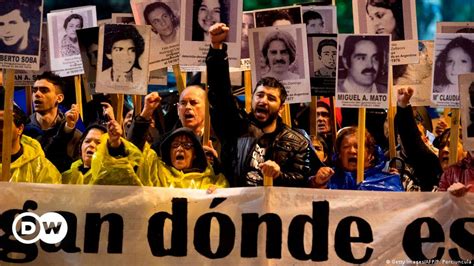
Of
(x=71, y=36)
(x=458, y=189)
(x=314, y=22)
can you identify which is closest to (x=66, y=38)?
(x=71, y=36)

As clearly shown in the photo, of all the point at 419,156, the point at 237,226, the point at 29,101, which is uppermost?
the point at 29,101

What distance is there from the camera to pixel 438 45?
22.9 ft

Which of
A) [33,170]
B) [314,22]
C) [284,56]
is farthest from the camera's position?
[314,22]

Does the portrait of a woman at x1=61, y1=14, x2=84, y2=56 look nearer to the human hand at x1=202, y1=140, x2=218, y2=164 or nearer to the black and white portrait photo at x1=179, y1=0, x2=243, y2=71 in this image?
the black and white portrait photo at x1=179, y1=0, x2=243, y2=71

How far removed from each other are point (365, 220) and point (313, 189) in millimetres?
302

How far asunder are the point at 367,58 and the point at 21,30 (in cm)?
187

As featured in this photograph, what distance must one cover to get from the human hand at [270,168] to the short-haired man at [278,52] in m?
1.01

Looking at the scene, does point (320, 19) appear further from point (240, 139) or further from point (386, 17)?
point (240, 139)

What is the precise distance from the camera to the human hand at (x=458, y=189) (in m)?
6.00

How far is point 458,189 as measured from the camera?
6.00 metres

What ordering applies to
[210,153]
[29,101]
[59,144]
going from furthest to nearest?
[29,101], [59,144], [210,153]

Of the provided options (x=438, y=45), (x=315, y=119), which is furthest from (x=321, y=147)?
(x=438, y=45)

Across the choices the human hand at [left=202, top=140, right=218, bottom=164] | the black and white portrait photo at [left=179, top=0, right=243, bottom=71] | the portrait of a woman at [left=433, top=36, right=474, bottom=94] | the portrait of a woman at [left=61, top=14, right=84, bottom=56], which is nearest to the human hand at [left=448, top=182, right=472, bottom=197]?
the portrait of a woman at [left=433, top=36, right=474, bottom=94]

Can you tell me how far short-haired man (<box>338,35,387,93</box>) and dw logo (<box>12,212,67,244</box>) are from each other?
181 cm
